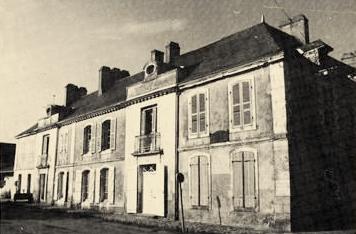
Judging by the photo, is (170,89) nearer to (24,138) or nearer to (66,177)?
(66,177)

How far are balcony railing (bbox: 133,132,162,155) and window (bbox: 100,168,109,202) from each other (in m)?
3.43

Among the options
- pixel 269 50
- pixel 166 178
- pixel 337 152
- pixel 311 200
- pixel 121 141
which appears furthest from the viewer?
pixel 121 141

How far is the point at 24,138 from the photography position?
29453 millimetres

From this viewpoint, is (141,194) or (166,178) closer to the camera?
(166,178)

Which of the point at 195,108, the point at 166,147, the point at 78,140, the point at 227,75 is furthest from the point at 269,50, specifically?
the point at 78,140

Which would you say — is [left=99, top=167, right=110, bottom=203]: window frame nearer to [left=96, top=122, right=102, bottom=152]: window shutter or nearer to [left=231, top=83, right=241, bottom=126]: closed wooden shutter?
[left=96, top=122, right=102, bottom=152]: window shutter

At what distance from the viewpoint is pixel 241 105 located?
13.1 metres

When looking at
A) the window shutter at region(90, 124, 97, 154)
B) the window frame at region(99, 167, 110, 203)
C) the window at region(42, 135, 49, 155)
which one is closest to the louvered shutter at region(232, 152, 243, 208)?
the window frame at region(99, 167, 110, 203)

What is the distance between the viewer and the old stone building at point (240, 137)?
11883mm

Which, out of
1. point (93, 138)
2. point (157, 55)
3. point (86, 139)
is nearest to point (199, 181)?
point (157, 55)

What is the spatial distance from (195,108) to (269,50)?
3767mm

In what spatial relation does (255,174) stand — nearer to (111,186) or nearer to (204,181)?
(204,181)

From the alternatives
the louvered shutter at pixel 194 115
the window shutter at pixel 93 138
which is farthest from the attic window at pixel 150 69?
the window shutter at pixel 93 138

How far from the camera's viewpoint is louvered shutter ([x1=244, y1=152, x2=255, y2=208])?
40.2ft
